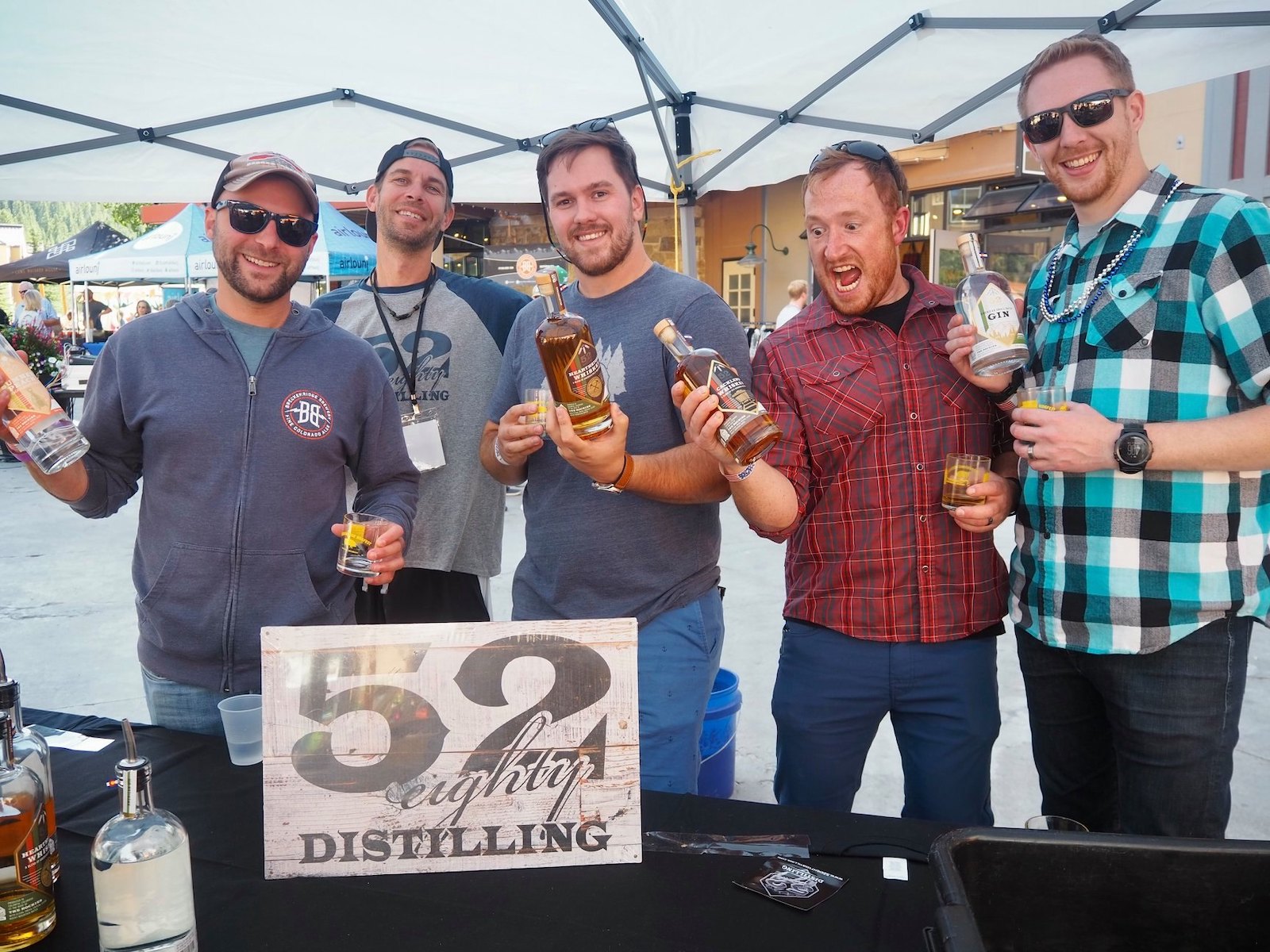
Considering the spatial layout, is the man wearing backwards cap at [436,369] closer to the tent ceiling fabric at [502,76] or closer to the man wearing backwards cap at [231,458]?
the man wearing backwards cap at [231,458]

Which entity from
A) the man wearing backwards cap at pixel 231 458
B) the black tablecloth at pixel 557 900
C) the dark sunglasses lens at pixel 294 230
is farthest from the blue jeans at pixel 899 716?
the dark sunglasses lens at pixel 294 230

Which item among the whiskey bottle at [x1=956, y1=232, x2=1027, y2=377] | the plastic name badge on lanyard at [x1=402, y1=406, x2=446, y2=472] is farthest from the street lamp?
the whiskey bottle at [x1=956, y1=232, x2=1027, y2=377]

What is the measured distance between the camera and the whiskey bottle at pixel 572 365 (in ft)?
5.07

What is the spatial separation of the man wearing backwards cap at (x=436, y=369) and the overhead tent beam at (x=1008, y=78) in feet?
5.54

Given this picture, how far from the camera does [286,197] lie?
1956 millimetres

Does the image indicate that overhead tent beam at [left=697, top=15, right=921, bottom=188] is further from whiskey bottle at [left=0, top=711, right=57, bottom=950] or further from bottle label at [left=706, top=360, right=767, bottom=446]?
whiskey bottle at [left=0, top=711, right=57, bottom=950]

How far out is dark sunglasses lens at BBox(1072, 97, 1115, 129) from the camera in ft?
5.50

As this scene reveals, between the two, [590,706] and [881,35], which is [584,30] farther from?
[590,706]

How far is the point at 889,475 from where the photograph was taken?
189 centimetres

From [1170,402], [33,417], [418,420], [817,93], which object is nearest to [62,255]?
[817,93]

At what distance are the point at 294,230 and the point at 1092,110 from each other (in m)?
1.70

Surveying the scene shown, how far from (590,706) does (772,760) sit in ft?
8.63

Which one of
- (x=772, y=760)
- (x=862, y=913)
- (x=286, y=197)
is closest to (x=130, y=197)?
(x=286, y=197)

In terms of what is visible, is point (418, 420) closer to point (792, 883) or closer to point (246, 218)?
point (246, 218)
